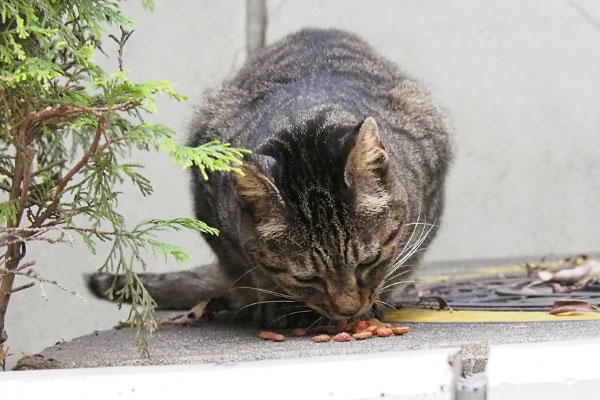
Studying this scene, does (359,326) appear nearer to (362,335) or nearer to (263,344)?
(362,335)

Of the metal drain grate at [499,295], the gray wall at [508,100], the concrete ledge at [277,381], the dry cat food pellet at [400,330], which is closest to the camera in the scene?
the concrete ledge at [277,381]

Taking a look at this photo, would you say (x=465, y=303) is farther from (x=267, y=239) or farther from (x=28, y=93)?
(x=28, y=93)

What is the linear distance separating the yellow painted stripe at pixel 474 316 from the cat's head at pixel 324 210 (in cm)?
34

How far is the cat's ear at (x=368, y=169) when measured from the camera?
216 centimetres

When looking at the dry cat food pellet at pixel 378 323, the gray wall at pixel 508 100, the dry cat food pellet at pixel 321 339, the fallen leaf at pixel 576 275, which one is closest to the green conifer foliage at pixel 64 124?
the dry cat food pellet at pixel 321 339

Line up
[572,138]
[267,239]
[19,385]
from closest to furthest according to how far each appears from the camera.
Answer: [19,385] < [267,239] < [572,138]

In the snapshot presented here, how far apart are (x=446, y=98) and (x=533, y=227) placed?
1.03 m

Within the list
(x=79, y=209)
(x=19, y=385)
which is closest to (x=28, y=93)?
(x=79, y=209)

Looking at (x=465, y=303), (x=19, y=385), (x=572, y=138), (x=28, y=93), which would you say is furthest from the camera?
(x=572, y=138)

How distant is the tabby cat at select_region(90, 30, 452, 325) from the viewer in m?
2.24

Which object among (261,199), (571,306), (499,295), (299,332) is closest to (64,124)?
(261,199)

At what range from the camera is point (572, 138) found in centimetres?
504

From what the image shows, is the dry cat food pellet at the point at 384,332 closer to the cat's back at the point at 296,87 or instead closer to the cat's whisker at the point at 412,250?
the cat's whisker at the point at 412,250

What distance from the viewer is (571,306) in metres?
2.46
